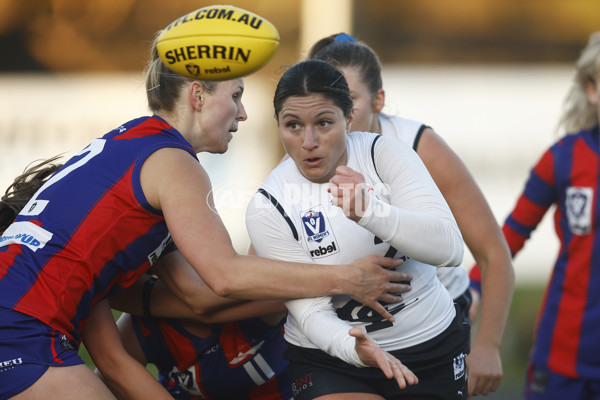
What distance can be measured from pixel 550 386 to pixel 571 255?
25.1 inches

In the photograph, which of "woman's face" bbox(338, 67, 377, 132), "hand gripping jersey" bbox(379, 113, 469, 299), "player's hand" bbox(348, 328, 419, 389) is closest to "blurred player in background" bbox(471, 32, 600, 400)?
"hand gripping jersey" bbox(379, 113, 469, 299)

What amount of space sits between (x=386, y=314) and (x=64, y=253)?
3.49ft

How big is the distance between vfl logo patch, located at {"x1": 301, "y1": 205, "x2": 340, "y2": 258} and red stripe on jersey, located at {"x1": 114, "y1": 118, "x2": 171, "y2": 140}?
0.58 meters

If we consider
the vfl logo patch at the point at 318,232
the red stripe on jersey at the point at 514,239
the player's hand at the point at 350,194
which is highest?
the player's hand at the point at 350,194

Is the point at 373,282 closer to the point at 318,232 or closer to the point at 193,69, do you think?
the point at 318,232

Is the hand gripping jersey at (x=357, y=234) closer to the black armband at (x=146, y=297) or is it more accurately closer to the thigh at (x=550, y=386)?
the black armband at (x=146, y=297)

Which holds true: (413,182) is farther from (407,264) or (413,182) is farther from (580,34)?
(580,34)

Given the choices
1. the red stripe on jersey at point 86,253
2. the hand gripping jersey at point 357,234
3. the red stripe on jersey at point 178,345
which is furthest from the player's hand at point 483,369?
the red stripe on jersey at point 86,253

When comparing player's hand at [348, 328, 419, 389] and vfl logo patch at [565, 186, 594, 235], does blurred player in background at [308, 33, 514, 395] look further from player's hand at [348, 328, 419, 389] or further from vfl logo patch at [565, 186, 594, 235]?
player's hand at [348, 328, 419, 389]

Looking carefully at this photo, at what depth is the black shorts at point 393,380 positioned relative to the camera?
2.75m

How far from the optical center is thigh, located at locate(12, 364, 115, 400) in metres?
2.51

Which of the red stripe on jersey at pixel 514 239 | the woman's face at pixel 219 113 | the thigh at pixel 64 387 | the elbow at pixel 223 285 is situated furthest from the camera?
the red stripe on jersey at pixel 514 239

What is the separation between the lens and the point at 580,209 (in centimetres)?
392

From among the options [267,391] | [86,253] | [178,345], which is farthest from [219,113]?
[267,391]
